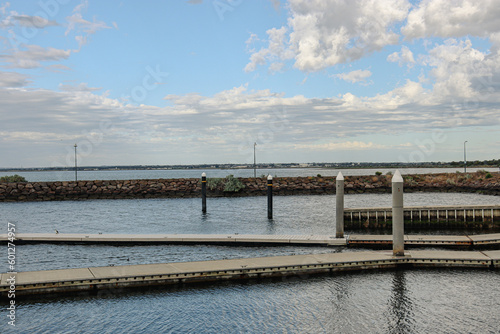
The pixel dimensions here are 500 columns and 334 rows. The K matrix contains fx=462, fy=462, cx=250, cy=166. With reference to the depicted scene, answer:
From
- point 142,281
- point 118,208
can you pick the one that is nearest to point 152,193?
point 118,208

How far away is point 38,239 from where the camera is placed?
22.8m

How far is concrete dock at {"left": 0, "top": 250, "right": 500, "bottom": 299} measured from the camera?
1332 centimetres

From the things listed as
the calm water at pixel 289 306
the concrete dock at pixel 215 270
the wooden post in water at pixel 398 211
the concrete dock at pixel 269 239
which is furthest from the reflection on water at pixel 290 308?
the concrete dock at pixel 269 239

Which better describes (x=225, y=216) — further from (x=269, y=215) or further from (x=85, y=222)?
(x=85, y=222)

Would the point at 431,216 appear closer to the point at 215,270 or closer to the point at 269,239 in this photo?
the point at 269,239

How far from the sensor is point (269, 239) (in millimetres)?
20859

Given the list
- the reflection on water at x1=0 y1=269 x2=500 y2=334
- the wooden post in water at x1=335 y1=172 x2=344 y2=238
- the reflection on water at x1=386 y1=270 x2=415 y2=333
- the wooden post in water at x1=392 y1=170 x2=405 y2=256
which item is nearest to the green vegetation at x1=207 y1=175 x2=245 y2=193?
the wooden post in water at x1=335 y1=172 x2=344 y2=238

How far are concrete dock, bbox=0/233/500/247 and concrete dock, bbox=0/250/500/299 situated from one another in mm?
2953

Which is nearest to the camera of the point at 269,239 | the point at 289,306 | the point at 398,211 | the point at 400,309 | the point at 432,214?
the point at 400,309

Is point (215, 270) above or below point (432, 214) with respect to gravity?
below

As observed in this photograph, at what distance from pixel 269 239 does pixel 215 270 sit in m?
6.61

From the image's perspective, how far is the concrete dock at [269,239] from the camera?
787 inches

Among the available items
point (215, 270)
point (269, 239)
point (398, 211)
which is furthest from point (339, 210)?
point (215, 270)

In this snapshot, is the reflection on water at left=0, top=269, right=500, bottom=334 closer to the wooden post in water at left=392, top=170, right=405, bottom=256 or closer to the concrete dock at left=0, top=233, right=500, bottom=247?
the wooden post in water at left=392, top=170, right=405, bottom=256
